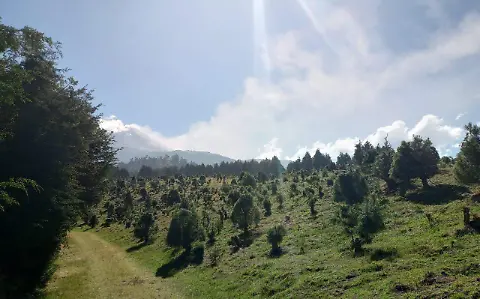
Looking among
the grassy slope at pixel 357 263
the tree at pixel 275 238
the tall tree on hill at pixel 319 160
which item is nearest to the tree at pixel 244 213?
the grassy slope at pixel 357 263

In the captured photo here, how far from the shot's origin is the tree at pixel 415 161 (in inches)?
2405

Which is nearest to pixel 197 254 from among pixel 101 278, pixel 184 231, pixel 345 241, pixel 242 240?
pixel 184 231

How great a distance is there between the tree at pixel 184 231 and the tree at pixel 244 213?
698cm

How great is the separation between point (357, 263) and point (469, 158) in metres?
33.2

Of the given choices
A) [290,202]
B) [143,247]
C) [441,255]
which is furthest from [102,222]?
[441,255]

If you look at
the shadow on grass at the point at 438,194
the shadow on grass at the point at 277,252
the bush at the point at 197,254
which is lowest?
the bush at the point at 197,254

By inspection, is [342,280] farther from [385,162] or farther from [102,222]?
[102,222]

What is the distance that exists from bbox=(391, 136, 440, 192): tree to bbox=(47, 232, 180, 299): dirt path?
46957mm

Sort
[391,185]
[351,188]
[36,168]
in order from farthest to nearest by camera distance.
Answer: [391,185], [351,188], [36,168]

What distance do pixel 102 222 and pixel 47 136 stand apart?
280 ft

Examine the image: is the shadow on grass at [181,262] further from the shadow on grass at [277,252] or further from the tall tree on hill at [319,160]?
the tall tree on hill at [319,160]

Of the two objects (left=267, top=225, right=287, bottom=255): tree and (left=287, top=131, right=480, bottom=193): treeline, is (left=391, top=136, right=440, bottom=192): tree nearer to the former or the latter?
(left=287, top=131, right=480, bottom=193): treeline

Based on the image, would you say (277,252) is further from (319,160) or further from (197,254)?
(319,160)

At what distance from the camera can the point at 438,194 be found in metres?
52.8
